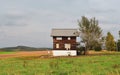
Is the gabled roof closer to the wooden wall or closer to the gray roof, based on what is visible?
the gray roof

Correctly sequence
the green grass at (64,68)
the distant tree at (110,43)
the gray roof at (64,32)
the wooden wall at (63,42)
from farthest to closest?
1. the distant tree at (110,43)
2. the gray roof at (64,32)
3. the wooden wall at (63,42)
4. the green grass at (64,68)

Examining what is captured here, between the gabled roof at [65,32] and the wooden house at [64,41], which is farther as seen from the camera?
the gabled roof at [65,32]

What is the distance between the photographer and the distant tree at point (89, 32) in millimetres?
81562

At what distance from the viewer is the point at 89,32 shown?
268 feet

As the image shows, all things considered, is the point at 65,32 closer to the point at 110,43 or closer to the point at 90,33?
the point at 90,33

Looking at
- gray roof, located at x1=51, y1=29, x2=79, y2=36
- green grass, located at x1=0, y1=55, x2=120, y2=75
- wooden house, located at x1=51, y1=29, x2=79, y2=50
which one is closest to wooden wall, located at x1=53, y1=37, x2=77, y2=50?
wooden house, located at x1=51, y1=29, x2=79, y2=50

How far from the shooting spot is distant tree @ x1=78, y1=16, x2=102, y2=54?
81.6m

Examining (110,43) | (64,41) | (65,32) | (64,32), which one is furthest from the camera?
(110,43)

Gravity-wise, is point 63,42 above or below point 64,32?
below

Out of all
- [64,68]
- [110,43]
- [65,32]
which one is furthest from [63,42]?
[64,68]

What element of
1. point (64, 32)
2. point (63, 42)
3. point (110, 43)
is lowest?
point (63, 42)

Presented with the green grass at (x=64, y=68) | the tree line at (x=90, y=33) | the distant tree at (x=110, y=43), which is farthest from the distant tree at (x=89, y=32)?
the green grass at (x=64, y=68)

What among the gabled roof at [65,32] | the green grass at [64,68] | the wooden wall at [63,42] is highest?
the gabled roof at [65,32]

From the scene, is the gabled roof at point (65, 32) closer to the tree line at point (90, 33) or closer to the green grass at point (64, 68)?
the tree line at point (90, 33)
